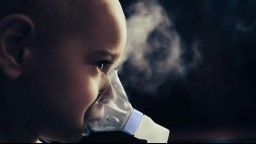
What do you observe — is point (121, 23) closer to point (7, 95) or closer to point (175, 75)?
point (7, 95)

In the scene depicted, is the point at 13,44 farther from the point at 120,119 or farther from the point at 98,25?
the point at 120,119

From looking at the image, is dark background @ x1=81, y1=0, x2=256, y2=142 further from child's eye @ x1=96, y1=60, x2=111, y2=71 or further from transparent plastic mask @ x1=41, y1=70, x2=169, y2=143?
child's eye @ x1=96, y1=60, x2=111, y2=71

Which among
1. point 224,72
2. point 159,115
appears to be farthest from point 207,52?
point 159,115

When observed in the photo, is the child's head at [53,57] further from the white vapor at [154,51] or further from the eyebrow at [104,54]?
the white vapor at [154,51]

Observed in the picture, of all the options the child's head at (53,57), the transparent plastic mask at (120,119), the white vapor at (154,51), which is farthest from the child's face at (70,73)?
the white vapor at (154,51)

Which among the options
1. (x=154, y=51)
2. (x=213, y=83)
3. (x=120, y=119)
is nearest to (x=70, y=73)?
(x=120, y=119)

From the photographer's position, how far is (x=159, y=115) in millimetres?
1652

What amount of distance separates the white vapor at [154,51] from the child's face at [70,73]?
372mm

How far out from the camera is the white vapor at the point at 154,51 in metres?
1.51

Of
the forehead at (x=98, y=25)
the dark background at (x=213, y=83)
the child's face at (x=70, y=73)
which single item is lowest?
the child's face at (x=70, y=73)

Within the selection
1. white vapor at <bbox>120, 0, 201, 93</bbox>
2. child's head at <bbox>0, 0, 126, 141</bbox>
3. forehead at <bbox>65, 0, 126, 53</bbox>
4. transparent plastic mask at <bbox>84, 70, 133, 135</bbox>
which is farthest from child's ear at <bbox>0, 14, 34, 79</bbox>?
white vapor at <bbox>120, 0, 201, 93</bbox>

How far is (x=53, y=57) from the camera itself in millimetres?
1072

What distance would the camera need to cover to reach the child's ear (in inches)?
42.1

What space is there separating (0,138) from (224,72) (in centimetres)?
93
